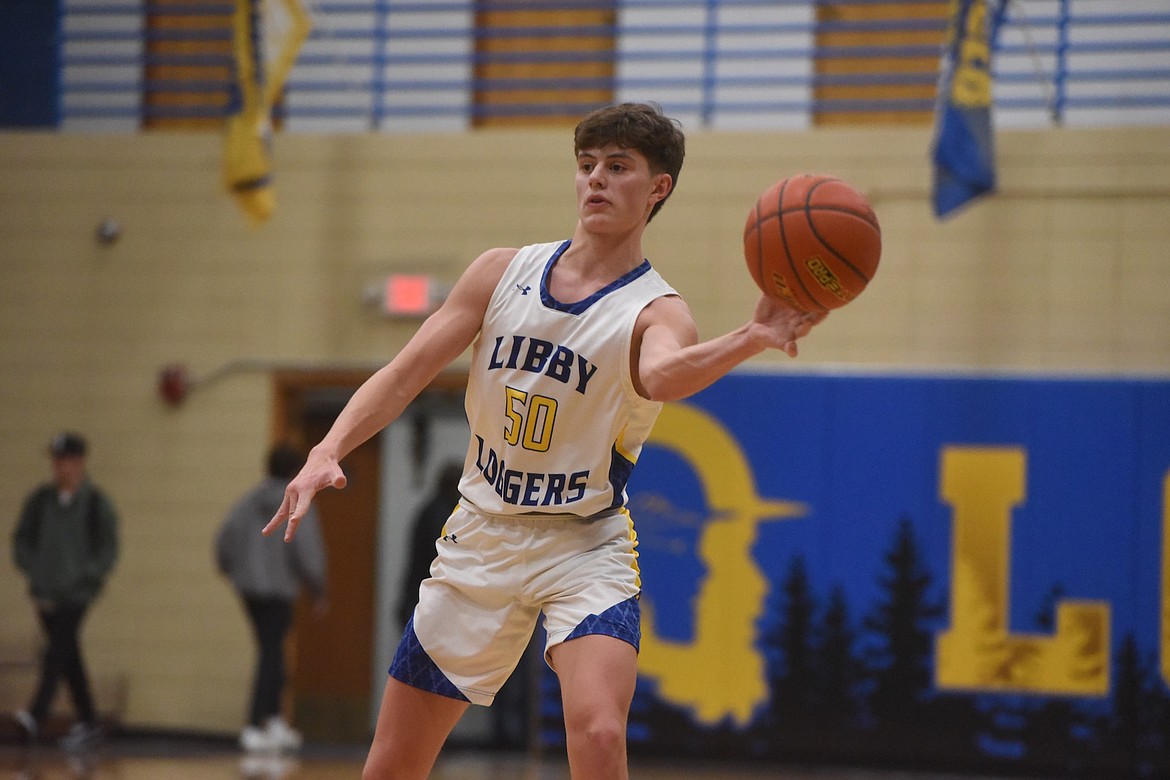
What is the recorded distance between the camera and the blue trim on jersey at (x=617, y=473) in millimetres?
3408

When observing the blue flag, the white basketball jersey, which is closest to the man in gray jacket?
the blue flag

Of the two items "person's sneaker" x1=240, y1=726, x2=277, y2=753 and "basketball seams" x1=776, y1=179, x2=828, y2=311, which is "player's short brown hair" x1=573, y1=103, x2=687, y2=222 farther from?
"person's sneaker" x1=240, y1=726, x2=277, y2=753

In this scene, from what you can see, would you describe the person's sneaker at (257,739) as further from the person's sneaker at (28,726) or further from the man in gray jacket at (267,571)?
the person's sneaker at (28,726)

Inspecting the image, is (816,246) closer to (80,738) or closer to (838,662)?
(838,662)

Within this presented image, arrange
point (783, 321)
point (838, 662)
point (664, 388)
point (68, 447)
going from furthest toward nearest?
1. point (838, 662)
2. point (68, 447)
3. point (664, 388)
4. point (783, 321)

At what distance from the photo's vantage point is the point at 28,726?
25.7ft

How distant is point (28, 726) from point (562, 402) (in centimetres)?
571

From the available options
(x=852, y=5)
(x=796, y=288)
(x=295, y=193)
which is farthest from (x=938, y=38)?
(x=796, y=288)

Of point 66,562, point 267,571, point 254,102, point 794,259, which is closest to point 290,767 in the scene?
point 267,571

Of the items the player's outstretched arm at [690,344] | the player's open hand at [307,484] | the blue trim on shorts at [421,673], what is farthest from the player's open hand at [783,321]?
the blue trim on shorts at [421,673]

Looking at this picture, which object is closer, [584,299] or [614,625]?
[614,625]

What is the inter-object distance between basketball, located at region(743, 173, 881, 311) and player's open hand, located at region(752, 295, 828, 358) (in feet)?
0.11

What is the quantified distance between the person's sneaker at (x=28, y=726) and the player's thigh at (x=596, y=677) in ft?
18.5

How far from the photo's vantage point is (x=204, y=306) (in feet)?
30.5
